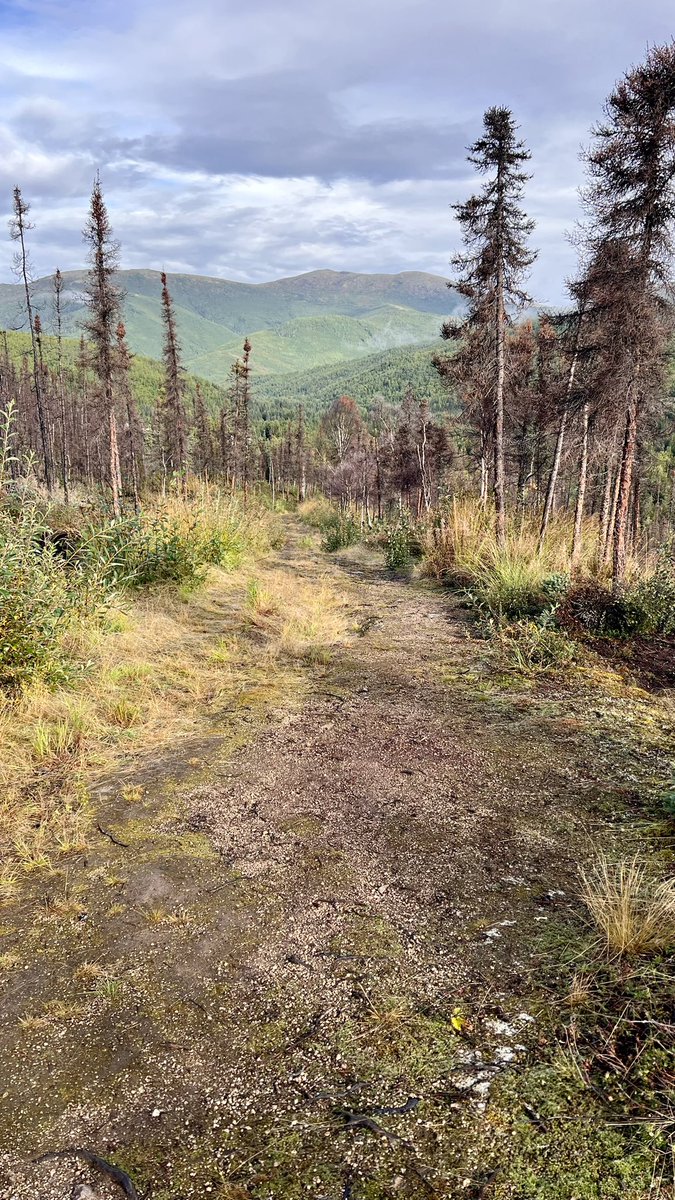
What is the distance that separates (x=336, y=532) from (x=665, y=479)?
55.2 meters

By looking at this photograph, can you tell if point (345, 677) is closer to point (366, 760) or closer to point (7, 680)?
point (366, 760)

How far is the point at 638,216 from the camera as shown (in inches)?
257

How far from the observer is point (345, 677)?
17.2 ft

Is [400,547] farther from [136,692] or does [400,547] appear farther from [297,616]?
[136,692]

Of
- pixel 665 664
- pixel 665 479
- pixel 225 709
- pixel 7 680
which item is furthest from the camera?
pixel 665 479

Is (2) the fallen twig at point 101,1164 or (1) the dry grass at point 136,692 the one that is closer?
(2) the fallen twig at point 101,1164

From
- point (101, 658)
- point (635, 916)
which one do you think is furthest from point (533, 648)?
point (101, 658)

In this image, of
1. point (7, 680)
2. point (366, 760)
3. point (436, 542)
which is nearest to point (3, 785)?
point (7, 680)

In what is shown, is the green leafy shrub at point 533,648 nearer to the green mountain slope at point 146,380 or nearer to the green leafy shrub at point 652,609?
the green leafy shrub at point 652,609

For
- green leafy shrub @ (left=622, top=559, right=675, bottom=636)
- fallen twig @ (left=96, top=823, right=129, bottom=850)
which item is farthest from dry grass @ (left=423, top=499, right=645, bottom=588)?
fallen twig @ (left=96, top=823, right=129, bottom=850)

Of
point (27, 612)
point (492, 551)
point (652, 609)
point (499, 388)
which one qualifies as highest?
point (499, 388)

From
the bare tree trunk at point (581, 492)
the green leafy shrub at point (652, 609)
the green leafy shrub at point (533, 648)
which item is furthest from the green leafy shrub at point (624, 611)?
the bare tree trunk at point (581, 492)

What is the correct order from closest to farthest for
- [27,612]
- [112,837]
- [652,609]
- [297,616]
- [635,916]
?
[635,916]
[112,837]
[27,612]
[652,609]
[297,616]

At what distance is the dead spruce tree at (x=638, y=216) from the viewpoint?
638 cm
